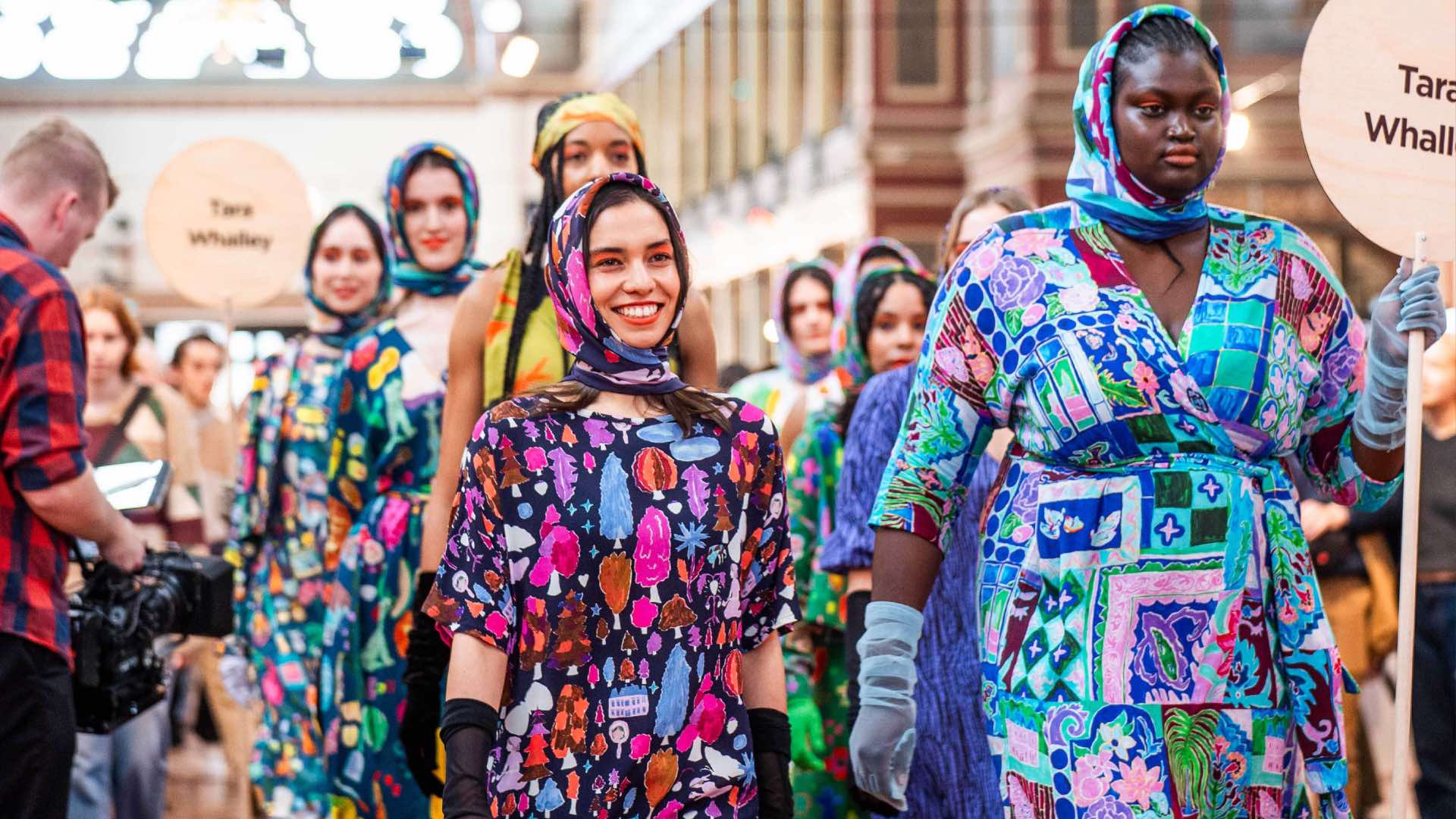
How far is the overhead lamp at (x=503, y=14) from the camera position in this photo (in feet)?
140

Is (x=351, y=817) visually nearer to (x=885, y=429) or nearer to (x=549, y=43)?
(x=885, y=429)

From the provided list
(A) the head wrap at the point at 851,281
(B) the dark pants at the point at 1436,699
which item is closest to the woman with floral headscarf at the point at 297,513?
(A) the head wrap at the point at 851,281

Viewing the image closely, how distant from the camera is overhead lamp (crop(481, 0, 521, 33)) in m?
→ 42.8

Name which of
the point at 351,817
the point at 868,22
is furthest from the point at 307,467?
the point at 868,22

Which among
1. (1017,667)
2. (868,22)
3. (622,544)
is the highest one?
(868,22)

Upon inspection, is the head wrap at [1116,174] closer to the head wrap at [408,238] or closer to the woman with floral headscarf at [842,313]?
the woman with floral headscarf at [842,313]

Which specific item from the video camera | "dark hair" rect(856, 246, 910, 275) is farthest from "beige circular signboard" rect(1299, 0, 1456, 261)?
the video camera

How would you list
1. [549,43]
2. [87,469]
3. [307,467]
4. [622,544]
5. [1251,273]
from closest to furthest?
[622,544], [1251,273], [87,469], [307,467], [549,43]

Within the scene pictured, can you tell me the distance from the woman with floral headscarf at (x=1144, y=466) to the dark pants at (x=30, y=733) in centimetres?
174

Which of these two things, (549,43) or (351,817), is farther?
(549,43)

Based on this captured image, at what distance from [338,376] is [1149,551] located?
3005 mm

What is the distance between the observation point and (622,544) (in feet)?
10.1

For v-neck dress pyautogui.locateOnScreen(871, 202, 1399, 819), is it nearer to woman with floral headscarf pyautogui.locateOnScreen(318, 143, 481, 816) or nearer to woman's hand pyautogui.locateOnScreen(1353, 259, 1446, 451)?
woman's hand pyautogui.locateOnScreen(1353, 259, 1446, 451)

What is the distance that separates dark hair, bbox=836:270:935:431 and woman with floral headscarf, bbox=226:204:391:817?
66.6 inches
